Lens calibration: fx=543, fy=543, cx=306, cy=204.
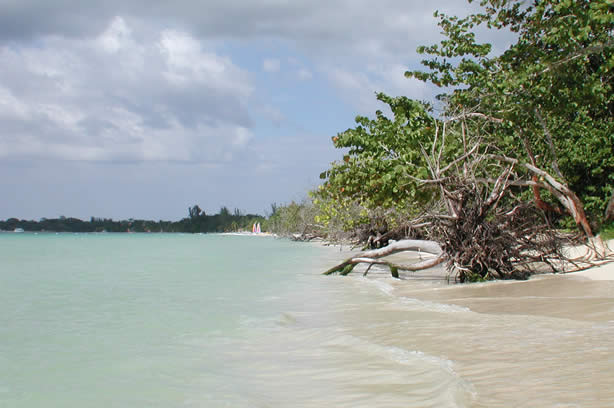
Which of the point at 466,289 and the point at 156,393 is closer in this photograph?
the point at 156,393

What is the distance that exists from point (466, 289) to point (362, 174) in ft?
15.7

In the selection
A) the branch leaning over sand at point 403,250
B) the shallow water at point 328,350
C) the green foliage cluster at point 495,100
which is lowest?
the shallow water at point 328,350

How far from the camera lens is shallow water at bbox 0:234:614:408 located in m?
4.55

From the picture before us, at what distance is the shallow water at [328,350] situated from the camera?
455 centimetres

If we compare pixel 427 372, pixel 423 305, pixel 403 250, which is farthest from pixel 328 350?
pixel 403 250

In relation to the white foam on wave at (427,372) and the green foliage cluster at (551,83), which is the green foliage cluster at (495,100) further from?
the white foam on wave at (427,372)

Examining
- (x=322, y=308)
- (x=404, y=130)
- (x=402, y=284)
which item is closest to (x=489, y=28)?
(x=404, y=130)

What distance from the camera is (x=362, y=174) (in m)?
14.9

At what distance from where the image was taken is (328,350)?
6.34 m

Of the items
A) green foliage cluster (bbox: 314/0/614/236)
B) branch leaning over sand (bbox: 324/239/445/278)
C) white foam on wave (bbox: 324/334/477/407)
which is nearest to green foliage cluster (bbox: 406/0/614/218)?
green foliage cluster (bbox: 314/0/614/236)

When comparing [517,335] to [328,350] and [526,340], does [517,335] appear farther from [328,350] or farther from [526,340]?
[328,350]

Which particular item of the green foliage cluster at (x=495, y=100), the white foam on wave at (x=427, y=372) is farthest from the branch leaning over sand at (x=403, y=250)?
the white foam on wave at (x=427, y=372)

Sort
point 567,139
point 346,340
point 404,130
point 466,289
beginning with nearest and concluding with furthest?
point 346,340
point 466,289
point 404,130
point 567,139

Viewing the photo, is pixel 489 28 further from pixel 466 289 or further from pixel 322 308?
pixel 322 308
